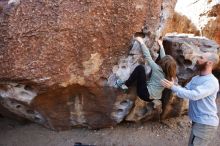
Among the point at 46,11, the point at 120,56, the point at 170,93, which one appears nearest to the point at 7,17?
the point at 46,11

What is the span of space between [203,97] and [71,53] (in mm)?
1655

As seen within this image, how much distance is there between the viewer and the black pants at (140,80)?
4832mm

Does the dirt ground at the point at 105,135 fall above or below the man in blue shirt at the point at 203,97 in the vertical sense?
below

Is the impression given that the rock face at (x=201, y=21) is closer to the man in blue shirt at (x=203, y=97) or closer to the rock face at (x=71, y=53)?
the rock face at (x=71, y=53)

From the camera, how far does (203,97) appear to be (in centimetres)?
399

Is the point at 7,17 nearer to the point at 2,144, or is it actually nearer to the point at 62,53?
the point at 62,53

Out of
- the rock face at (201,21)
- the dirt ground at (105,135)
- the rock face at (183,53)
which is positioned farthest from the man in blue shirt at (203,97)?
the rock face at (201,21)

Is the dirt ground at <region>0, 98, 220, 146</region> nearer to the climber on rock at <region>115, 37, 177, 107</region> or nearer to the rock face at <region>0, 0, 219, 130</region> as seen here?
the rock face at <region>0, 0, 219, 130</region>

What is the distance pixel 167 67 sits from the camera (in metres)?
4.60

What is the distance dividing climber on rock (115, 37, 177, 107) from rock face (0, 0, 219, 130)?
11cm

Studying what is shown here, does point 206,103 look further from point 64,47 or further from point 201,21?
point 201,21

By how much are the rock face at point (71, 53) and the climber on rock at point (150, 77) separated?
11 cm

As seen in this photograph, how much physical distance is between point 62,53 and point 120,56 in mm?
722

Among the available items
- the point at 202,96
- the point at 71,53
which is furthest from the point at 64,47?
the point at 202,96
